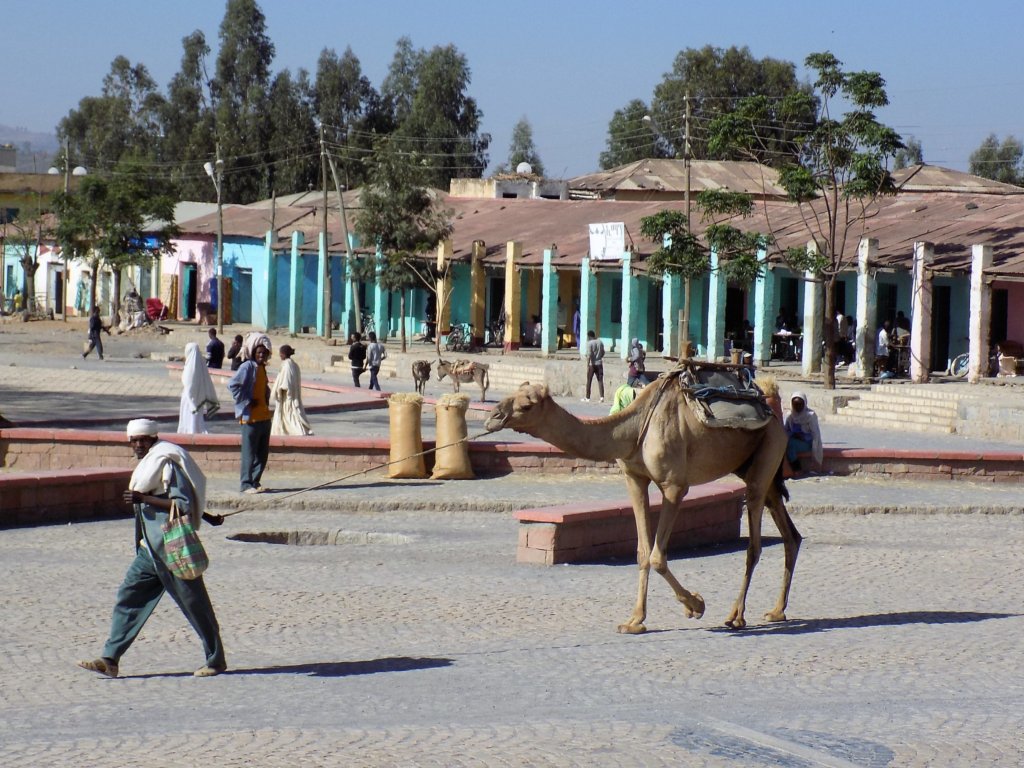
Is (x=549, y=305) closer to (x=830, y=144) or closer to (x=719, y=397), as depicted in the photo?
(x=830, y=144)

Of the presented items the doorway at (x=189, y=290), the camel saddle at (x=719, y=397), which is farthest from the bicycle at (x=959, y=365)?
the doorway at (x=189, y=290)

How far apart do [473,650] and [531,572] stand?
2731mm

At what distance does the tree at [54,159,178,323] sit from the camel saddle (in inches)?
1856

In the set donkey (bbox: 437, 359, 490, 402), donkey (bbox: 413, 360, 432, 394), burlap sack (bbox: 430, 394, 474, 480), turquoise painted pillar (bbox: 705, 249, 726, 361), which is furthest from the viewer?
turquoise painted pillar (bbox: 705, 249, 726, 361)

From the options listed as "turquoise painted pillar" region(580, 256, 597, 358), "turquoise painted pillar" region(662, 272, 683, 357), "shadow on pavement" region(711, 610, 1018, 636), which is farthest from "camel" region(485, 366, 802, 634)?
"turquoise painted pillar" region(580, 256, 597, 358)

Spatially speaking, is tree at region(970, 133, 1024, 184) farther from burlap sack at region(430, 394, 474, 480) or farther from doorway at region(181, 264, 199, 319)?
burlap sack at region(430, 394, 474, 480)

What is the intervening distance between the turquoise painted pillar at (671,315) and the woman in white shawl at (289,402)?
65.9 ft

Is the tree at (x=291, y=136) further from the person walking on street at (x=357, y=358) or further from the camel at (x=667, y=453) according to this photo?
the camel at (x=667, y=453)

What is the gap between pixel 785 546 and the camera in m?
9.84

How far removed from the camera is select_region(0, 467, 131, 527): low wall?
520 inches

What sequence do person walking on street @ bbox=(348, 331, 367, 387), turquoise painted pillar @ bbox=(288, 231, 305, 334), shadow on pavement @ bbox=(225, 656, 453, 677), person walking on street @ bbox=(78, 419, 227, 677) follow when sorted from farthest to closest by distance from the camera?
turquoise painted pillar @ bbox=(288, 231, 305, 334) < person walking on street @ bbox=(348, 331, 367, 387) < shadow on pavement @ bbox=(225, 656, 453, 677) < person walking on street @ bbox=(78, 419, 227, 677)

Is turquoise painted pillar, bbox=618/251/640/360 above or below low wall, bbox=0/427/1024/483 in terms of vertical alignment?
above

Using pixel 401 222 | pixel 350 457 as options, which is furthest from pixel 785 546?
pixel 401 222

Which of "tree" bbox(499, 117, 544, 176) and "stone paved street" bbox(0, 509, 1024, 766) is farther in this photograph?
"tree" bbox(499, 117, 544, 176)
